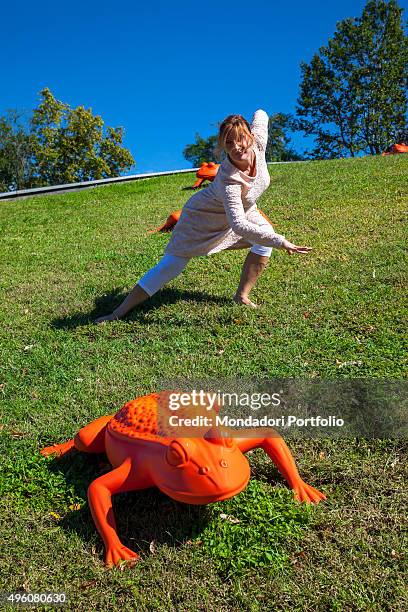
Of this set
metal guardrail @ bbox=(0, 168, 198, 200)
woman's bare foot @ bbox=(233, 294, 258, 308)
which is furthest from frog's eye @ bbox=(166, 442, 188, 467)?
metal guardrail @ bbox=(0, 168, 198, 200)

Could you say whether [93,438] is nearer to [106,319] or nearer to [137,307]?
[106,319]

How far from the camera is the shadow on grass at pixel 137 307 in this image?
18.4 ft

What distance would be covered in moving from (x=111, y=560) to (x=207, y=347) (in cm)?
240

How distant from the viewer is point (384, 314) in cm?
511

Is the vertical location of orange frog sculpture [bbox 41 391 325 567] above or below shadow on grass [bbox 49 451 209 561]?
above

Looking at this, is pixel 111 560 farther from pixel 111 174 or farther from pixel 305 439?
pixel 111 174

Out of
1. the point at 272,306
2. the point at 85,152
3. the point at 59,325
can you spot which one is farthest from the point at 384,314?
the point at 85,152

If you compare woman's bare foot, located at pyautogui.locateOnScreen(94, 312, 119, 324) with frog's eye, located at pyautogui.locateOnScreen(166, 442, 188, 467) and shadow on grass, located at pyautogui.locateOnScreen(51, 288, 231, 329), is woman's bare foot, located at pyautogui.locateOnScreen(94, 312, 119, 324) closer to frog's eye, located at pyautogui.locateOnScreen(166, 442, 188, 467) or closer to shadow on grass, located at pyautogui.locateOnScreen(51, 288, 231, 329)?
shadow on grass, located at pyautogui.locateOnScreen(51, 288, 231, 329)

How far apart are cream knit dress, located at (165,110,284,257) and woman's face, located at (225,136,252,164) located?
103 mm

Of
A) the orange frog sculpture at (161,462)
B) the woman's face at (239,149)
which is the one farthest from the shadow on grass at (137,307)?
the orange frog sculpture at (161,462)

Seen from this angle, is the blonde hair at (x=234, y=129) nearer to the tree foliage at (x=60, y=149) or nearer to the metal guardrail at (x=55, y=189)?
the metal guardrail at (x=55, y=189)

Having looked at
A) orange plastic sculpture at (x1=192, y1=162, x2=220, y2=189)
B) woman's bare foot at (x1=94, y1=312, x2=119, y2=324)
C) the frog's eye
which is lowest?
the frog's eye

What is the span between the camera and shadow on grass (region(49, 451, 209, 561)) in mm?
2742

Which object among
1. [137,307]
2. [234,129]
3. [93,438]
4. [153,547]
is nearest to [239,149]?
[234,129]
